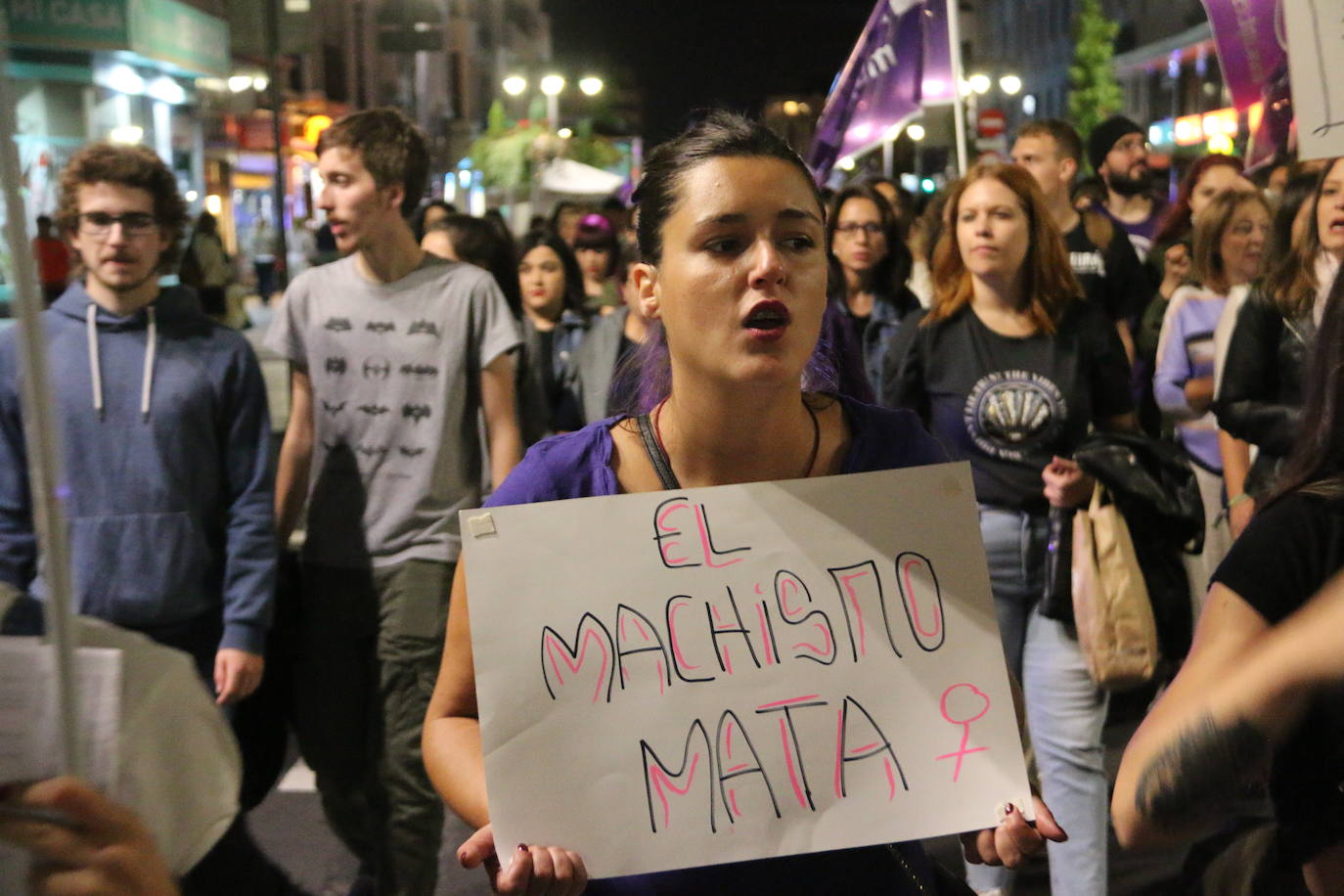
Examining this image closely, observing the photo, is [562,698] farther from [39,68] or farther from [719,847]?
[39,68]

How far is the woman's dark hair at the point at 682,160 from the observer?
2166mm

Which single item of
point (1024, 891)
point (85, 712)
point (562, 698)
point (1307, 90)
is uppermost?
point (1307, 90)

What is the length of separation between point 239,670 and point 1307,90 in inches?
111

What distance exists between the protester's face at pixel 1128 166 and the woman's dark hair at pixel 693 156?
6.94m

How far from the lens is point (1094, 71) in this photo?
64312 millimetres

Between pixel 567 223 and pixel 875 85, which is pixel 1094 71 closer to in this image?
pixel 567 223

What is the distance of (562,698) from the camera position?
1914mm

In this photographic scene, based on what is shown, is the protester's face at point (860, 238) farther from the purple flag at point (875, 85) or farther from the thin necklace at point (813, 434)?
the thin necklace at point (813, 434)

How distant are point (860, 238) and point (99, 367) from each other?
3722mm

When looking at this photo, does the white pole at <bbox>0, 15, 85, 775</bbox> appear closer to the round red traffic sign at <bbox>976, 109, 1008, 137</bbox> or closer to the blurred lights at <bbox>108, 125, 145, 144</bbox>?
the blurred lights at <bbox>108, 125, 145, 144</bbox>

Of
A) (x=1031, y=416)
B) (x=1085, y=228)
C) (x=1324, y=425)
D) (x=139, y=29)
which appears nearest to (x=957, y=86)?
(x=1085, y=228)

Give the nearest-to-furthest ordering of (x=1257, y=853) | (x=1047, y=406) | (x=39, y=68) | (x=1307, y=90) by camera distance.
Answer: (x=1257, y=853) < (x=1307, y=90) < (x=1047, y=406) < (x=39, y=68)

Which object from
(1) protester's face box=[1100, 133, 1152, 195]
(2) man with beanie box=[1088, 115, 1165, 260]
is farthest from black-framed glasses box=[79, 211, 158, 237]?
(1) protester's face box=[1100, 133, 1152, 195]

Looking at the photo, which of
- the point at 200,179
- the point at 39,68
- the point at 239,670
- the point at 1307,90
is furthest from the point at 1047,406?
the point at 200,179
